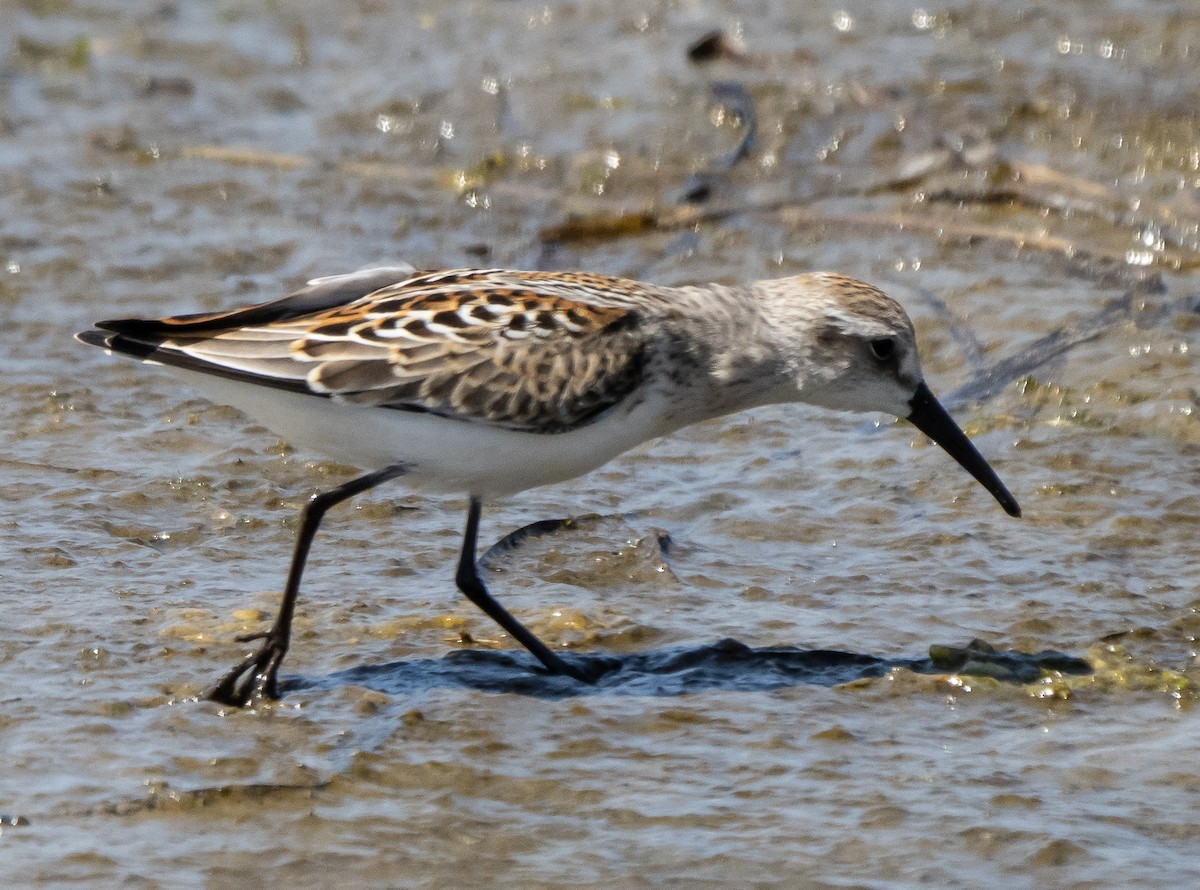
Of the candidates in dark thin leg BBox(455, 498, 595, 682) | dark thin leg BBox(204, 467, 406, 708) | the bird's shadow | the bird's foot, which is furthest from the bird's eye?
the bird's foot

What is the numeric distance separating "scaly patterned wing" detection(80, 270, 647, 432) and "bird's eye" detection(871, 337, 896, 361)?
913mm

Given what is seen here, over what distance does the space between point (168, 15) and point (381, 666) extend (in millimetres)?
8903

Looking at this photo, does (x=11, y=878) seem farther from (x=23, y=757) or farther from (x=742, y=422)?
(x=742, y=422)

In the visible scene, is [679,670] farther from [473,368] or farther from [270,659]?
[270,659]

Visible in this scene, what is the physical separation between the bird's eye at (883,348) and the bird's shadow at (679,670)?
1.10 metres

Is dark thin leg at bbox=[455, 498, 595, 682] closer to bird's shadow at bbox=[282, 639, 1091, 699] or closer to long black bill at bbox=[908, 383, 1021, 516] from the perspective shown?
bird's shadow at bbox=[282, 639, 1091, 699]

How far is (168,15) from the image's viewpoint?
13539 millimetres

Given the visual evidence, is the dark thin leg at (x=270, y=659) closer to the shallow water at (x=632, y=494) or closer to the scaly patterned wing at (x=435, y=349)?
the shallow water at (x=632, y=494)

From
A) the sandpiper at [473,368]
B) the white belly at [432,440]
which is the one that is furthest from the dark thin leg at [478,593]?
the white belly at [432,440]

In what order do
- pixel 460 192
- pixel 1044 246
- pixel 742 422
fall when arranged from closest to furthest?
pixel 742 422 < pixel 1044 246 < pixel 460 192

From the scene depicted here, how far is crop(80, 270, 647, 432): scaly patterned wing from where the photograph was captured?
5770 millimetres

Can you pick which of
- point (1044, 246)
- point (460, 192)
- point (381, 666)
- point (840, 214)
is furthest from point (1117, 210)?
point (381, 666)

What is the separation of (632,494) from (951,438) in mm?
1494

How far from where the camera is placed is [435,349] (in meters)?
5.88
